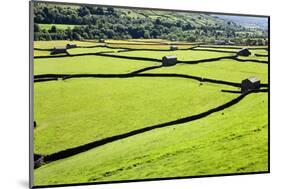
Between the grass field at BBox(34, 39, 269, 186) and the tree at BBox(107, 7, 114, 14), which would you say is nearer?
the grass field at BBox(34, 39, 269, 186)

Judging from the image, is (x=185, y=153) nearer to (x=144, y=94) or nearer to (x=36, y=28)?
(x=144, y=94)

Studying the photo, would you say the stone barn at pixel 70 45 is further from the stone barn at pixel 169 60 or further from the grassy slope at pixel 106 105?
the stone barn at pixel 169 60

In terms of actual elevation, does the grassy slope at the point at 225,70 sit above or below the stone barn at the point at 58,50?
below

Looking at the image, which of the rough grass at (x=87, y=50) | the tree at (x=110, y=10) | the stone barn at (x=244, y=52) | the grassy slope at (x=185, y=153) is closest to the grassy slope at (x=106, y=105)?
the grassy slope at (x=185, y=153)

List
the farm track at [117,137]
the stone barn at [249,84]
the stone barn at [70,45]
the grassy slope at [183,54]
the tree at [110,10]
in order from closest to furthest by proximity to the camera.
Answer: the farm track at [117,137]
the stone barn at [70,45]
the tree at [110,10]
the grassy slope at [183,54]
the stone barn at [249,84]

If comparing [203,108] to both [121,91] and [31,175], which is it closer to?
Answer: [121,91]

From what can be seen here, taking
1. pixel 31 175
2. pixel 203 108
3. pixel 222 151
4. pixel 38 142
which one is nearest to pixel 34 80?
pixel 38 142

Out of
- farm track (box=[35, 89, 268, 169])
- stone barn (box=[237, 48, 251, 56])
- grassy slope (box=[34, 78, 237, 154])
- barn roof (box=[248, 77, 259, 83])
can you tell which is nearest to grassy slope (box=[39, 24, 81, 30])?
grassy slope (box=[34, 78, 237, 154])

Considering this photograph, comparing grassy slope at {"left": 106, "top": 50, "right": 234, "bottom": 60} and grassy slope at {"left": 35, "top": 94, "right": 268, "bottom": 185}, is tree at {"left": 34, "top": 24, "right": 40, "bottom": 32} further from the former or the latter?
grassy slope at {"left": 35, "top": 94, "right": 268, "bottom": 185}
